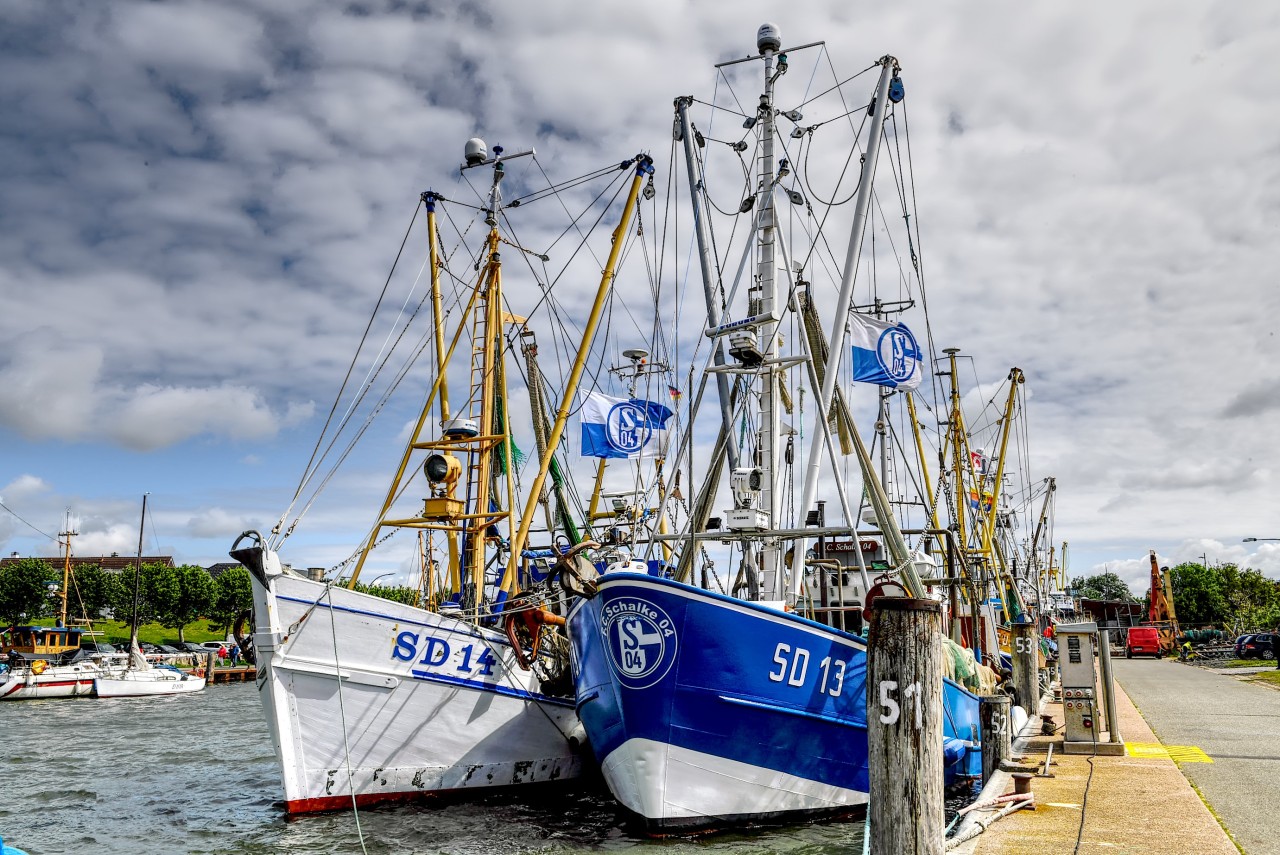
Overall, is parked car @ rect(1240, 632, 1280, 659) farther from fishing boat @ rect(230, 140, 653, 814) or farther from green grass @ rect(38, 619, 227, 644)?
green grass @ rect(38, 619, 227, 644)

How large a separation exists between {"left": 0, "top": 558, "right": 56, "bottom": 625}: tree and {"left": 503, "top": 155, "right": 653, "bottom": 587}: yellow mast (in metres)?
62.1

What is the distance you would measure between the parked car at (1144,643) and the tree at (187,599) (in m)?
65.7

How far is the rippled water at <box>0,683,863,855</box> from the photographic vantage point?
12219 mm

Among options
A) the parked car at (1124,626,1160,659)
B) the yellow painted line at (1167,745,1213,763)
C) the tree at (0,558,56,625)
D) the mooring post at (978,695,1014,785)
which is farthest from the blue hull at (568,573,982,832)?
the tree at (0,558,56,625)

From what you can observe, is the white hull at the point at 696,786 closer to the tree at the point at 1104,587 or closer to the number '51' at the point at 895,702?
the number '51' at the point at 895,702

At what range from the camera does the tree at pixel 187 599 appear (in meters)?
69.2

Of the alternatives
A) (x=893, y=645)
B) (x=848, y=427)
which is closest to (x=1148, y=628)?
(x=848, y=427)

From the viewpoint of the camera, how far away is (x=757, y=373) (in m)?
13.9

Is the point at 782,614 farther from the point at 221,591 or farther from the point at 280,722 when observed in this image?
the point at 221,591

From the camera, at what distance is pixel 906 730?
6676 mm

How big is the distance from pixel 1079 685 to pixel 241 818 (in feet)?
44.2

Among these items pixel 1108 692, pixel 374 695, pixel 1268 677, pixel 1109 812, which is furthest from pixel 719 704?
pixel 1268 677

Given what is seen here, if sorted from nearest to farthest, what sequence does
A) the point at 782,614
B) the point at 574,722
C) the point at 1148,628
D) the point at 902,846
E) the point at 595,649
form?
the point at 902,846 → the point at 782,614 → the point at 595,649 → the point at 574,722 → the point at 1148,628

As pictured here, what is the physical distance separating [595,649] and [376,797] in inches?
191
